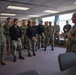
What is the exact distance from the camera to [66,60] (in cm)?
205

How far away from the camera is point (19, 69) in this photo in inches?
165

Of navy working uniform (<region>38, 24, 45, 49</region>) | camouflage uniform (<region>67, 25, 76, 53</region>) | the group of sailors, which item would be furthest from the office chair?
navy working uniform (<region>38, 24, 45, 49</region>)

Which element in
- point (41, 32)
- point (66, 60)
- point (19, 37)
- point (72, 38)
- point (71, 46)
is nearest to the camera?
point (66, 60)

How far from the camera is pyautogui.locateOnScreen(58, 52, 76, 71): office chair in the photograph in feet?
6.47

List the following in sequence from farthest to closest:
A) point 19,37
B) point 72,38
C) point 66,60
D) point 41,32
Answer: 1. point 41,32
2. point 19,37
3. point 72,38
4. point 66,60

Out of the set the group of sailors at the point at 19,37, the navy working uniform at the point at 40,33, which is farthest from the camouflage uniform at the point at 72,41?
the navy working uniform at the point at 40,33

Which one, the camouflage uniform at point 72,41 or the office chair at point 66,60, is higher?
the camouflage uniform at point 72,41

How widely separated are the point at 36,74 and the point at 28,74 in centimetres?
9

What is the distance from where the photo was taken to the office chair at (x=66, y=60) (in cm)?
197

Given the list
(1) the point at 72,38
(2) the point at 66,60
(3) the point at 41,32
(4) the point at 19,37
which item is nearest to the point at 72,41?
(1) the point at 72,38

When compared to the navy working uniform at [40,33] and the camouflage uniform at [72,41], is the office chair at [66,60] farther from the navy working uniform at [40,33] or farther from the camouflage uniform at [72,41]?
the navy working uniform at [40,33]

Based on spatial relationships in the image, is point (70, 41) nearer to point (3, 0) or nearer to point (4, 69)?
point (4, 69)

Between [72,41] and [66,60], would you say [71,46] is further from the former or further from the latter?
[66,60]

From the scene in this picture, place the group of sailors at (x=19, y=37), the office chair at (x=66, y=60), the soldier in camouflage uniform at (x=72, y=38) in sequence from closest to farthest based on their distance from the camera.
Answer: the office chair at (x=66, y=60), the soldier in camouflage uniform at (x=72, y=38), the group of sailors at (x=19, y=37)
